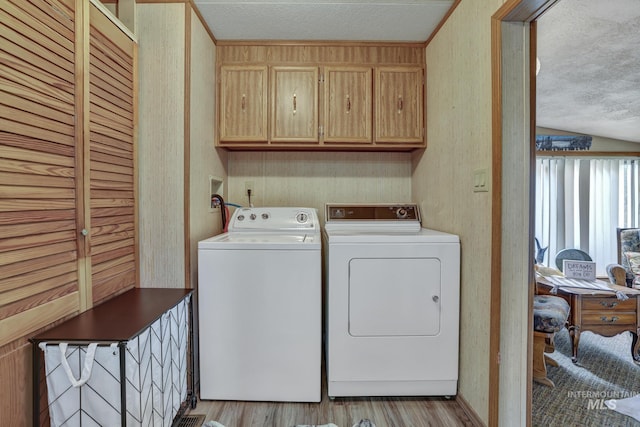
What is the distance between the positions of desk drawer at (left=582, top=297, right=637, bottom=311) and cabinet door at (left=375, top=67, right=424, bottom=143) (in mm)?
1727

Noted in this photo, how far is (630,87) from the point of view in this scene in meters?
2.40

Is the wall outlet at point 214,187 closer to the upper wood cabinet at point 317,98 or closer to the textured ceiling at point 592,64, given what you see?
the upper wood cabinet at point 317,98

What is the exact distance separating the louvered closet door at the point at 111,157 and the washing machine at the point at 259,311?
0.40 metres

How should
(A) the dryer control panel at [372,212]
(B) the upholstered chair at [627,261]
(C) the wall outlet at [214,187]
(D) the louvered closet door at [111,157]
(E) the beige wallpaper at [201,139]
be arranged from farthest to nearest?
(B) the upholstered chair at [627,261]
(A) the dryer control panel at [372,212]
(C) the wall outlet at [214,187]
(E) the beige wallpaper at [201,139]
(D) the louvered closet door at [111,157]

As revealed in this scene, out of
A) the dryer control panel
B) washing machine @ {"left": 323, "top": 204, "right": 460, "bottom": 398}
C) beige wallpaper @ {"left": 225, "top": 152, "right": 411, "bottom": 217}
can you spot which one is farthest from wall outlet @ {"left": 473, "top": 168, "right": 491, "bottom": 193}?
beige wallpaper @ {"left": 225, "top": 152, "right": 411, "bottom": 217}

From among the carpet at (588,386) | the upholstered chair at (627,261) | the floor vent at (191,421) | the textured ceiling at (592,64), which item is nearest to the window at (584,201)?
the textured ceiling at (592,64)

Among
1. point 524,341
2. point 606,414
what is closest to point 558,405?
→ point 606,414

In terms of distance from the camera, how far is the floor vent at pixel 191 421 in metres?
1.55

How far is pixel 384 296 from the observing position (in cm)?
169

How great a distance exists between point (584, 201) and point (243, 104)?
14.3 ft

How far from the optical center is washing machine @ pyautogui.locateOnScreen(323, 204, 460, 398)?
1.69 m

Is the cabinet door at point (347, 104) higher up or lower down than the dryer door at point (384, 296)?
higher up

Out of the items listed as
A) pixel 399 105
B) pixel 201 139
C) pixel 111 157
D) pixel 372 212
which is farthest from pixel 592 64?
pixel 111 157

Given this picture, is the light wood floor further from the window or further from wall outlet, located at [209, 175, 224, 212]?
the window
